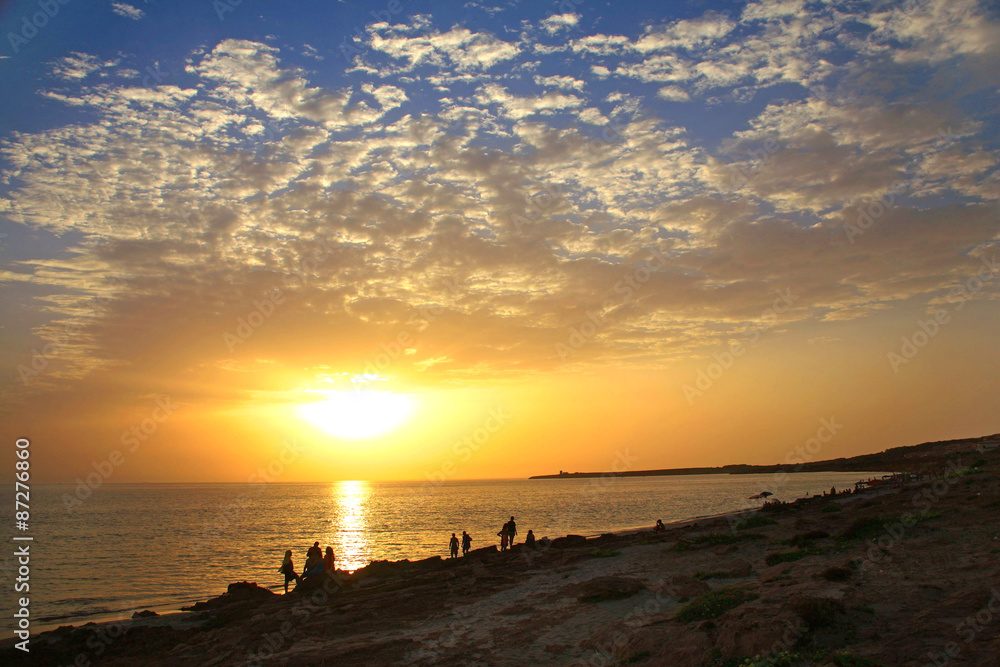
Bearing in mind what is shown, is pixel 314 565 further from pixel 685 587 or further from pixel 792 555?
pixel 792 555

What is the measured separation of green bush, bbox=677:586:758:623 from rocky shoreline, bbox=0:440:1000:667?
53 millimetres

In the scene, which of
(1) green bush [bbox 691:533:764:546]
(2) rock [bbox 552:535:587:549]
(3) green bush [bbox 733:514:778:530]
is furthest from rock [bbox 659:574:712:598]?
(2) rock [bbox 552:535:587:549]

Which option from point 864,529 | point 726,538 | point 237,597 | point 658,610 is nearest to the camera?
point 658,610

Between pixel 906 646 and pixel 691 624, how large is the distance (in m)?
4.06

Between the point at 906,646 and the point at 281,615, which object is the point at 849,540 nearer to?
the point at 906,646

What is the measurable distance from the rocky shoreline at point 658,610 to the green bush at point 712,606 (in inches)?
2.1

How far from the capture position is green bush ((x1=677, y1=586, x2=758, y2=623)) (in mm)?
12828

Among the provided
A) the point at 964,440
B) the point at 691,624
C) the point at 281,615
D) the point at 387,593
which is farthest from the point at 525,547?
the point at 964,440

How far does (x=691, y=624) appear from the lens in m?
12.4

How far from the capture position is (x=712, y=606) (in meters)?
13.0

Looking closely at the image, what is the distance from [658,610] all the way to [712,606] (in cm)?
251

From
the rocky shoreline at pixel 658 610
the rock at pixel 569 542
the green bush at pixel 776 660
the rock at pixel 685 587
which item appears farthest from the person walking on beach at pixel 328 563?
the green bush at pixel 776 660

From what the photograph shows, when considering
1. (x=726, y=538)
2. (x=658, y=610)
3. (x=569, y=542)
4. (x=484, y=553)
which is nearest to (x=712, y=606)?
(x=658, y=610)

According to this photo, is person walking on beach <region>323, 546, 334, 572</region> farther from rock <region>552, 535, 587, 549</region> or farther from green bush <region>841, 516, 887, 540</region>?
green bush <region>841, 516, 887, 540</region>
